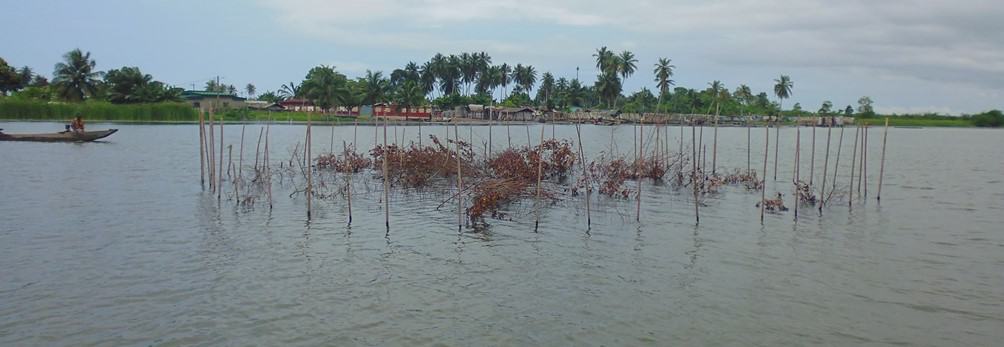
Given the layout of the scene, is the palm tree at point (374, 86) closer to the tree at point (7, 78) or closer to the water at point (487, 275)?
the tree at point (7, 78)

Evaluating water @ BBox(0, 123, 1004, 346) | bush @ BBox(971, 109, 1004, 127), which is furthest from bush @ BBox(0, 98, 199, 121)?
bush @ BBox(971, 109, 1004, 127)

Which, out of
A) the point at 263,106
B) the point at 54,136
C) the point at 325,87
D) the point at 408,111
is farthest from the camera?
the point at 263,106

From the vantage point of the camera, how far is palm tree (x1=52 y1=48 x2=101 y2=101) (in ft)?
208

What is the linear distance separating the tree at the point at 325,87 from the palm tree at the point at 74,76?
1990 cm

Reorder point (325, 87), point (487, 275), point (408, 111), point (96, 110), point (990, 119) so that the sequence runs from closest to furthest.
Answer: point (487, 275)
point (96, 110)
point (325, 87)
point (408, 111)
point (990, 119)

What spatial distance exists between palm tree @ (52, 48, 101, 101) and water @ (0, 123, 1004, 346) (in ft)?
181

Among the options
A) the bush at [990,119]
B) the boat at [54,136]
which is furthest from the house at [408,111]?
the bush at [990,119]

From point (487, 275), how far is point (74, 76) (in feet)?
220

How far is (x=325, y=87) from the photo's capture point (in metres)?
73.6

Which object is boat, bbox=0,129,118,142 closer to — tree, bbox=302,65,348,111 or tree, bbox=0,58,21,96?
tree, bbox=0,58,21,96

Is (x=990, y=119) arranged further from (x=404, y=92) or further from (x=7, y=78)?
(x=7, y=78)

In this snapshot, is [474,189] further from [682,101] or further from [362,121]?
[682,101]

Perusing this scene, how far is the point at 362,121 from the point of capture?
78.6 meters

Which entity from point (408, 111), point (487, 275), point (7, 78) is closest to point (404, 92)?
point (408, 111)
